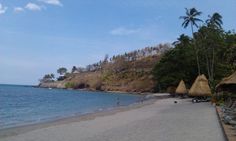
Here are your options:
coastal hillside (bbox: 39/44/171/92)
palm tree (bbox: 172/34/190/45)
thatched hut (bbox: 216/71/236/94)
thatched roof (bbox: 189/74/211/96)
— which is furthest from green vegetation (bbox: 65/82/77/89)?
thatched hut (bbox: 216/71/236/94)

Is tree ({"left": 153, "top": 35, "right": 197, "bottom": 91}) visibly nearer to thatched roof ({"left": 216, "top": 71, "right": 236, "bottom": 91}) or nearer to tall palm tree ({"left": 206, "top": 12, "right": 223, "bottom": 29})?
tall palm tree ({"left": 206, "top": 12, "right": 223, "bottom": 29})

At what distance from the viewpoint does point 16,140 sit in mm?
16469

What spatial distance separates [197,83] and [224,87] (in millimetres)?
21330

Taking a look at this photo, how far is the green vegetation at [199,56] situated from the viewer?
6150cm

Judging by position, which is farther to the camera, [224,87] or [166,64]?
[166,64]

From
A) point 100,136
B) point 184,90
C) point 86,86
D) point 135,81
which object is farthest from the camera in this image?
point 86,86

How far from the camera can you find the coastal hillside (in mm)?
123188

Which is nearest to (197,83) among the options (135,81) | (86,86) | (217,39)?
(217,39)

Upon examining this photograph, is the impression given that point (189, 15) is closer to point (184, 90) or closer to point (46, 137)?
point (184, 90)

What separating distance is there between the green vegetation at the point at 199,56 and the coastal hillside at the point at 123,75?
34373mm

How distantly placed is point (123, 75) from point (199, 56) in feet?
225

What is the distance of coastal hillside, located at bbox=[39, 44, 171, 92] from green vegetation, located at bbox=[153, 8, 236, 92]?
3437 centimetres

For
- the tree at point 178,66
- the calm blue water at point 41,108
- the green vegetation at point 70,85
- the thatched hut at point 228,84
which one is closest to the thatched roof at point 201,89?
the calm blue water at point 41,108

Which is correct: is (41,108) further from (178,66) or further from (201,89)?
(178,66)
